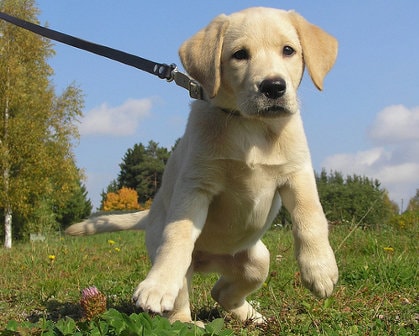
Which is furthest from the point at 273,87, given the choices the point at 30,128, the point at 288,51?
the point at 30,128

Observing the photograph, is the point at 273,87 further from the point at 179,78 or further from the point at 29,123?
the point at 29,123

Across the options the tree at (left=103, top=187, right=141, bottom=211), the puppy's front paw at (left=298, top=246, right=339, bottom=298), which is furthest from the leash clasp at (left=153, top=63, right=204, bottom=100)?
the tree at (left=103, top=187, right=141, bottom=211)

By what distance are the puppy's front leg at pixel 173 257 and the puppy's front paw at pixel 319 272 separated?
2.14ft

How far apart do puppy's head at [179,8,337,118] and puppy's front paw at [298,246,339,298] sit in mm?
837

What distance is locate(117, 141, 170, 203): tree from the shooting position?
54.3 metres

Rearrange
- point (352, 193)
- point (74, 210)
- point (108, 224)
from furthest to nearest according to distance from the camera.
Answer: point (74, 210) < point (352, 193) < point (108, 224)

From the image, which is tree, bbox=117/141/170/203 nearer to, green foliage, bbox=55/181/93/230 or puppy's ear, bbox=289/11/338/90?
green foliage, bbox=55/181/93/230

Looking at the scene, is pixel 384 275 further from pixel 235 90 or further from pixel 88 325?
pixel 88 325

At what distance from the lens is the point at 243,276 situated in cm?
416

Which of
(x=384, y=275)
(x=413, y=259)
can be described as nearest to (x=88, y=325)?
(x=384, y=275)

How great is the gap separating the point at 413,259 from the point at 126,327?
12.5ft

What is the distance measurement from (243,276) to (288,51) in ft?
5.21

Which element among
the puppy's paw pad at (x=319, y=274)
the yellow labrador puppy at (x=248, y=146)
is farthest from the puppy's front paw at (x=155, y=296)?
the puppy's paw pad at (x=319, y=274)

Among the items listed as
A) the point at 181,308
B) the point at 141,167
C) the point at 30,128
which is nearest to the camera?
the point at 181,308
